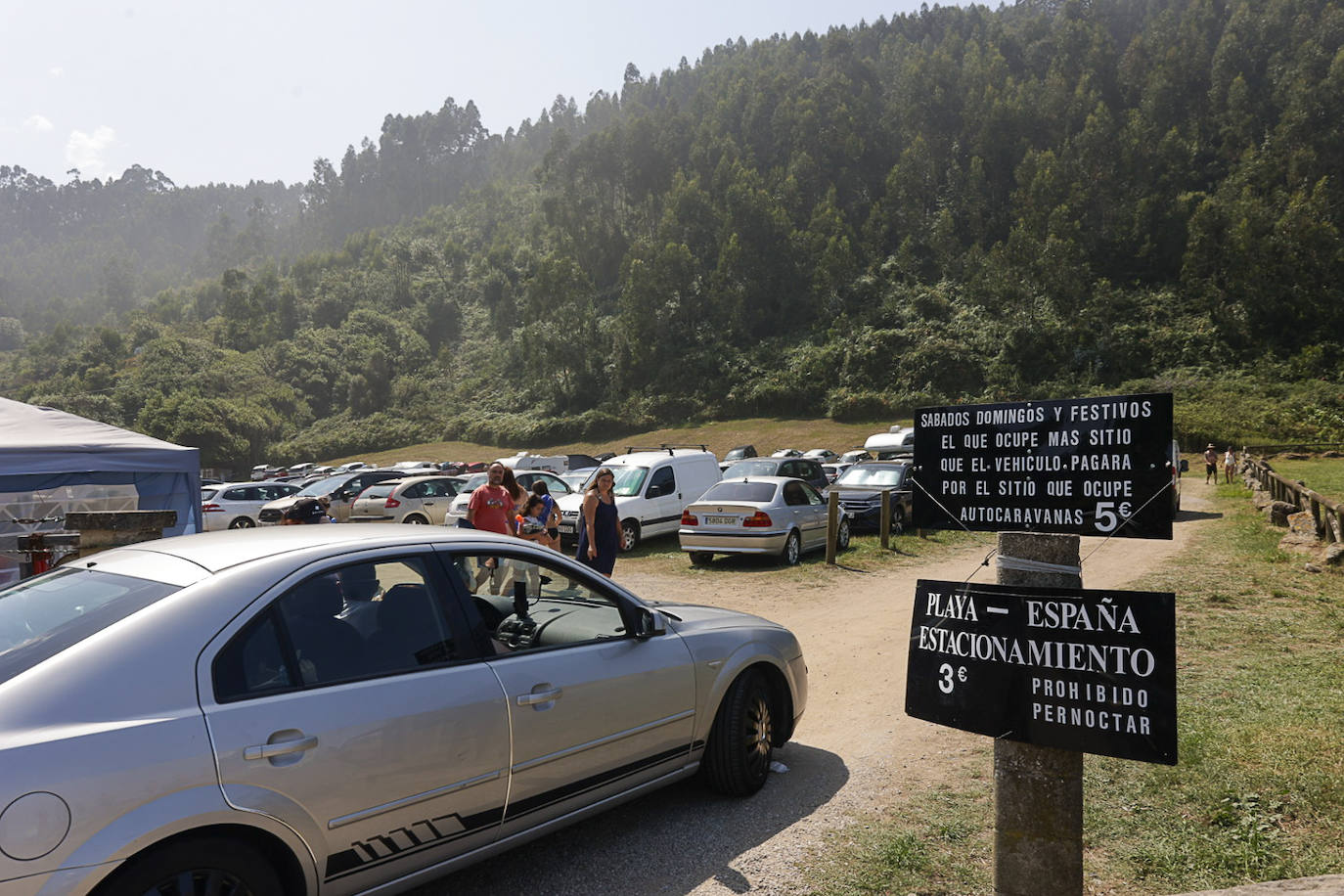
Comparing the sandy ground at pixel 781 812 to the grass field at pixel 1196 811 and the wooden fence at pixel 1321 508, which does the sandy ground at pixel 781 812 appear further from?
the wooden fence at pixel 1321 508

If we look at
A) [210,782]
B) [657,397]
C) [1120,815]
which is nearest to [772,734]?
[1120,815]

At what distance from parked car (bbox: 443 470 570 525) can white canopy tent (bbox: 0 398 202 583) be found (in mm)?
5000

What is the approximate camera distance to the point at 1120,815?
4.29 meters

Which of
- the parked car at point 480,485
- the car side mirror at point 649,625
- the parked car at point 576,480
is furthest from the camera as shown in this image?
the parked car at point 576,480

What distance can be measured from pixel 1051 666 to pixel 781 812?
7.14 ft

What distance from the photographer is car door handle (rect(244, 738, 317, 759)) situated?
280 centimetres

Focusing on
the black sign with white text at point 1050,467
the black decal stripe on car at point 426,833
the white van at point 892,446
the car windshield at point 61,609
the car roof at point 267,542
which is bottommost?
the white van at point 892,446

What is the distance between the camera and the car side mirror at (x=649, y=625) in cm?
430

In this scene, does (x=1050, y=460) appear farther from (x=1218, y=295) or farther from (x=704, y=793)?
(x=1218, y=295)

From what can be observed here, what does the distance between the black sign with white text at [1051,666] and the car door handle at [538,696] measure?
1.47m

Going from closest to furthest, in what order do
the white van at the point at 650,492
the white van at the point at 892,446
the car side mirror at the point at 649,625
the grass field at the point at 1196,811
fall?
the grass field at the point at 1196,811 < the car side mirror at the point at 649,625 < the white van at the point at 650,492 < the white van at the point at 892,446

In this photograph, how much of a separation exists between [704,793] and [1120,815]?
2.09m

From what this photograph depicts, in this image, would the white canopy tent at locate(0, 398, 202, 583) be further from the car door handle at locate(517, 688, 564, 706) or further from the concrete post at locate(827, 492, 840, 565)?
the concrete post at locate(827, 492, 840, 565)

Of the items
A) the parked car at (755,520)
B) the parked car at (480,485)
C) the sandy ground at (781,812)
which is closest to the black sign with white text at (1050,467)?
the sandy ground at (781,812)
